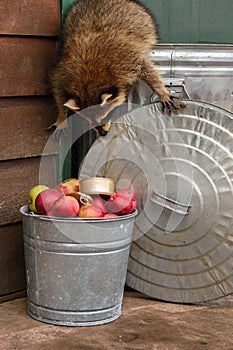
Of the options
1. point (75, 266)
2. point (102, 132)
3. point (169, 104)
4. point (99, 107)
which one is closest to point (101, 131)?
point (102, 132)

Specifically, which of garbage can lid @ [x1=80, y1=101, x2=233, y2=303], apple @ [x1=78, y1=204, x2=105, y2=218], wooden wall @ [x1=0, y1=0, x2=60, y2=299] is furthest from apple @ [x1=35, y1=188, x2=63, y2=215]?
garbage can lid @ [x1=80, y1=101, x2=233, y2=303]

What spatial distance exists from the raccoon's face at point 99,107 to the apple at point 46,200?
0.50m

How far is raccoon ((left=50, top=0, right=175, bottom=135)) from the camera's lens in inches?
136

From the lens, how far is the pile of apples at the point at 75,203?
10.1ft

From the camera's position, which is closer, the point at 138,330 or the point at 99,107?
the point at 138,330

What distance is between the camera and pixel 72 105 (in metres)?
3.43

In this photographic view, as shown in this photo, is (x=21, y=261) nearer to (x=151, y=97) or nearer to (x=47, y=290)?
(x=47, y=290)

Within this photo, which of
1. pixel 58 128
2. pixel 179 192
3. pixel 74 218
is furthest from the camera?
pixel 58 128

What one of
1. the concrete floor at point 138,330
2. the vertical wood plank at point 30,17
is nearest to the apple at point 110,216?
the concrete floor at point 138,330

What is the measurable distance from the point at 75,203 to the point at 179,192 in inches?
22.1

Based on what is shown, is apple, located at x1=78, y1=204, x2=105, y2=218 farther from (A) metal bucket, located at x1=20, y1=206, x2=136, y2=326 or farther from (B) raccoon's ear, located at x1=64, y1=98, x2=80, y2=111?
(B) raccoon's ear, located at x1=64, y1=98, x2=80, y2=111

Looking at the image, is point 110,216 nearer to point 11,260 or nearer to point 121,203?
point 121,203

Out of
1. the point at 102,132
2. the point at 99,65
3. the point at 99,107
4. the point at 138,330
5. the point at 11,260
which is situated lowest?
the point at 138,330

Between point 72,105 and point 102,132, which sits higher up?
point 72,105
